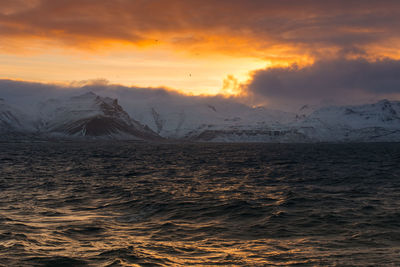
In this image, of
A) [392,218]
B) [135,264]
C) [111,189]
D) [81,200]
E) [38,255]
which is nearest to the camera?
A: [135,264]

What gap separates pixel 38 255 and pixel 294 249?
13187mm

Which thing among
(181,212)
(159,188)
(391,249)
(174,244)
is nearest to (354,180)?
(159,188)

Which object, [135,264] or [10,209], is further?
[10,209]

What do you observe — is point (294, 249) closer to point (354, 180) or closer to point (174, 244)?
point (174, 244)

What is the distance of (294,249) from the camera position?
21.2m

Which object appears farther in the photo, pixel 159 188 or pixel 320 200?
pixel 159 188

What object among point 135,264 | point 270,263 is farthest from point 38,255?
point 270,263

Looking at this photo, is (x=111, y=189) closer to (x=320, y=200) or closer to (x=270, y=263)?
(x=320, y=200)

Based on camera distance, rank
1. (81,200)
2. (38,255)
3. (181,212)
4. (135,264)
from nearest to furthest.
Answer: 1. (135,264)
2. (38,255)
3. (181,212)
4. (81,200)

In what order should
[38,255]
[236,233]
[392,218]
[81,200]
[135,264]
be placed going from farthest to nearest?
[81,200] → [392,218] → [236,233] → [38,255] → [135,264]

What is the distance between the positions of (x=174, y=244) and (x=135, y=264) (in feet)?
13.0

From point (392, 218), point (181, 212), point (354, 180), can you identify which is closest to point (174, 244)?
point (181, 212)

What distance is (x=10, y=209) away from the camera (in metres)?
32.4

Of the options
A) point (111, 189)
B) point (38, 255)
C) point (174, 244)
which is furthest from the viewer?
point (111, 189)
